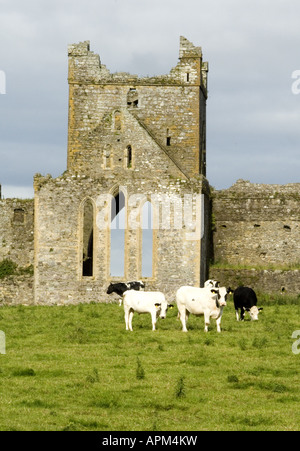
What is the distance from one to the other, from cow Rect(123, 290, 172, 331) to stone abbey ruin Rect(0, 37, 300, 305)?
1243 centimetres

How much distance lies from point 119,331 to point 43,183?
15503 mm

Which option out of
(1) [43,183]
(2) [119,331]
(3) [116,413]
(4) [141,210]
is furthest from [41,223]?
(3) [116,413]

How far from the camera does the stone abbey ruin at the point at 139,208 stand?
133 feet

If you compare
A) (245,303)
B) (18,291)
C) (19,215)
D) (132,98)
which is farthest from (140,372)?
(132,98)

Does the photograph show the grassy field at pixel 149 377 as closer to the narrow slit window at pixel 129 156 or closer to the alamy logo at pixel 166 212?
the alamy logo at pixel 166 212

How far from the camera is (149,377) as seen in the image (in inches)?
779

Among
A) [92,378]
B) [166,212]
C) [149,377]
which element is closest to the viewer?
[92,378]

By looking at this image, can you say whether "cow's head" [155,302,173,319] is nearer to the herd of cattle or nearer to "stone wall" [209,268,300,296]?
the herd of cattle

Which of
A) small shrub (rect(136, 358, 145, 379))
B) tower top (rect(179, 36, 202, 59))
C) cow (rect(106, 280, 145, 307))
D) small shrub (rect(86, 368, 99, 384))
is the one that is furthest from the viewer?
tower top (rect(179, 36, 202, 59))

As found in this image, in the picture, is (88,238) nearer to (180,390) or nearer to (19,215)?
(19,215)

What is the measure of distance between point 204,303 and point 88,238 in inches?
700

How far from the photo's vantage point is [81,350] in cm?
2339

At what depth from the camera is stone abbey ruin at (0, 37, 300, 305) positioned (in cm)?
4044
